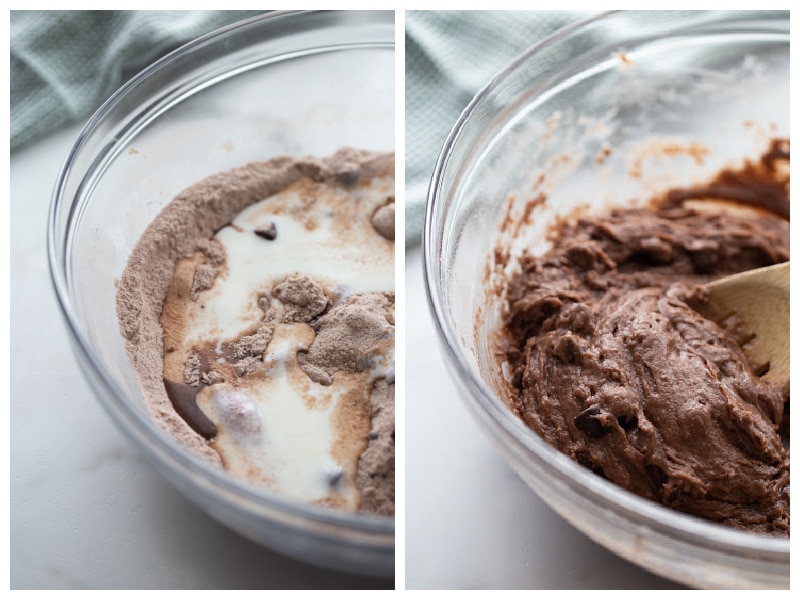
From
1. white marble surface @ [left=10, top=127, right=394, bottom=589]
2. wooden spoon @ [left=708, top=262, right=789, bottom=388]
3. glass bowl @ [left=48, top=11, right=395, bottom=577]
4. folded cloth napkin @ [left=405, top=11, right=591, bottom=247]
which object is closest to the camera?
glass bowl @ [left=48, top=11, right=395, bottom=577]

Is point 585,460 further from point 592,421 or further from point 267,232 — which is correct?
point 267,232

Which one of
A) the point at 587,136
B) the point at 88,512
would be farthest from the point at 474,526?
the point at 587,136

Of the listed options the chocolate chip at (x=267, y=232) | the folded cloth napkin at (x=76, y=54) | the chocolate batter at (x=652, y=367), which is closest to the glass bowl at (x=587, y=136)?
the chocolate batter at (x=652, y=367)

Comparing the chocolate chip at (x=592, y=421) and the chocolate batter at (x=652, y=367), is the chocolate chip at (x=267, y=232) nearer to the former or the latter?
the chocolate batter at (x=652, y=367)

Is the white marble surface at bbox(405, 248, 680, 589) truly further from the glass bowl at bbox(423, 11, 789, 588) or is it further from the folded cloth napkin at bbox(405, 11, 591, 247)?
the folded cloth napkin at bbox(405, 11, 591, 247)

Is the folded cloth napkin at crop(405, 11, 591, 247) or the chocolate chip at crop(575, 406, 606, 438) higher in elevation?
the folded cloth napkin at crop(405, 11, 591, 247)

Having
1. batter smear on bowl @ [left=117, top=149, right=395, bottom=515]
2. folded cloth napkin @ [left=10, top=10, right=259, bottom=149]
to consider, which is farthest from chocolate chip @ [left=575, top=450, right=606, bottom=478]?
folded cloth napkin @ [left=10, top=10, right=259, bottom=149]
